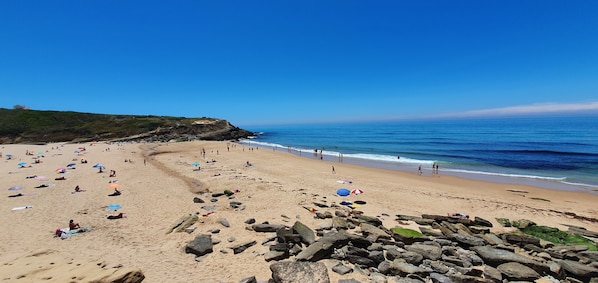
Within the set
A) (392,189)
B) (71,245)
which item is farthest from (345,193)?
(71,245)

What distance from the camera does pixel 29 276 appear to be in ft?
22.0

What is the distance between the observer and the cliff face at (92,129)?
6919 cm

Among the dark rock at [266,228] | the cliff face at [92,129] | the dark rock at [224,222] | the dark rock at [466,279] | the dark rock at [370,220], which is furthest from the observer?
the cliff face at [92,129]

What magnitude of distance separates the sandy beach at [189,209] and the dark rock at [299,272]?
56 cm

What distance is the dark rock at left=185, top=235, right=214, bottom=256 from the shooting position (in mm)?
9070

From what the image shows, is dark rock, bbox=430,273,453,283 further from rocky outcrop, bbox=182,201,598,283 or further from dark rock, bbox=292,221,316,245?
dark rock, bbox=292,221,316,245

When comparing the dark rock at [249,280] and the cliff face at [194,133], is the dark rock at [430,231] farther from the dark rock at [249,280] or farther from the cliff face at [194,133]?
the cliff face at [194,133]

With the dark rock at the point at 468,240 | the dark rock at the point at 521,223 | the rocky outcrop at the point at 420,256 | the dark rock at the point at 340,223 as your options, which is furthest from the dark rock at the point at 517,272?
the dark rock at the point at 521,223

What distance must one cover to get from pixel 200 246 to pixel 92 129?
8656cm

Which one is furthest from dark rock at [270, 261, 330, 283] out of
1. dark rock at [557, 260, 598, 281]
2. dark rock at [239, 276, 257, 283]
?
dark rock at [557, 260, 598, 281]

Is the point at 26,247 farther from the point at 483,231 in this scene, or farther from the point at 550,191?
the point at 550,191

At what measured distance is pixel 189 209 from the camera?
47.0ft

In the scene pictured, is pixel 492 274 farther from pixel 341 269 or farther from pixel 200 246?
pixel 200 246

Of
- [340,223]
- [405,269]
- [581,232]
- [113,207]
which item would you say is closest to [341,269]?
[405,269]
